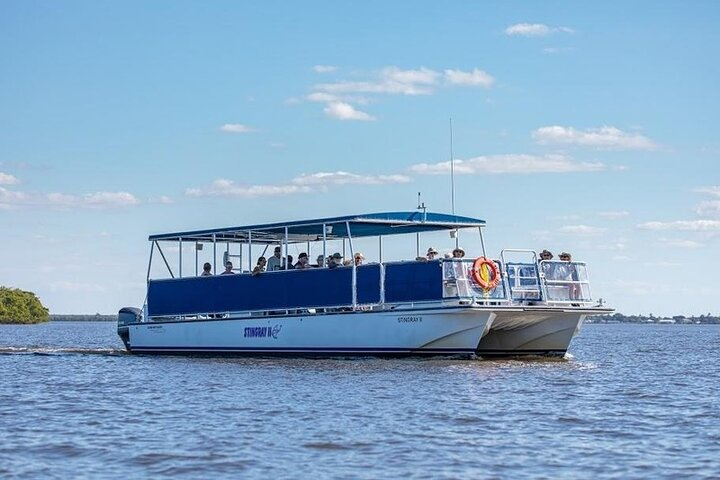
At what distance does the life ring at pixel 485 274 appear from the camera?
101 ft

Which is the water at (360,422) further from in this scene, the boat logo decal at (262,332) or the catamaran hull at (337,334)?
the boat logo decal at (262,332)

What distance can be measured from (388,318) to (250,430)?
41.9ft

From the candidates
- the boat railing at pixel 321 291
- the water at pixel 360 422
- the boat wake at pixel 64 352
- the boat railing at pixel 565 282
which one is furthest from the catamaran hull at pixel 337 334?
the boat wake at pixel 64 352

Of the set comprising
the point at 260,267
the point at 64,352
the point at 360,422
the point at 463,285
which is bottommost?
the point at 360,422

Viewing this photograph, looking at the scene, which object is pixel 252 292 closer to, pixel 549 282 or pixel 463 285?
pixel 463 285

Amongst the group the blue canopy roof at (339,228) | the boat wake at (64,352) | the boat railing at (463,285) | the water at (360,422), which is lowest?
the water at (360,422)

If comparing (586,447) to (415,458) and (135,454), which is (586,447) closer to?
(415,458)

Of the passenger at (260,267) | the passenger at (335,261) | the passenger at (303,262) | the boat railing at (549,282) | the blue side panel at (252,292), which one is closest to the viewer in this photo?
the boat railing at (549,282)

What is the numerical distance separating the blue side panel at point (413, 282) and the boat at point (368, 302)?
1.0 inches

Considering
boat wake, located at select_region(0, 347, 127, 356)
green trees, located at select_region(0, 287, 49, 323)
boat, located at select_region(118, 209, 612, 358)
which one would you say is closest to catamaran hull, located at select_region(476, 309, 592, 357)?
boat, located at select_region(118, 209, 612, 358)

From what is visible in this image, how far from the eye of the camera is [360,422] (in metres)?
20.1

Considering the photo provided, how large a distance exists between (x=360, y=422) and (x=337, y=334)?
12.9 metres

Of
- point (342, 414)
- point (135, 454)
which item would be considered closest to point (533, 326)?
point (342, 414)

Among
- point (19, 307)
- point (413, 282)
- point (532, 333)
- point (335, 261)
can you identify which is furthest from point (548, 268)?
point (19, 307)
